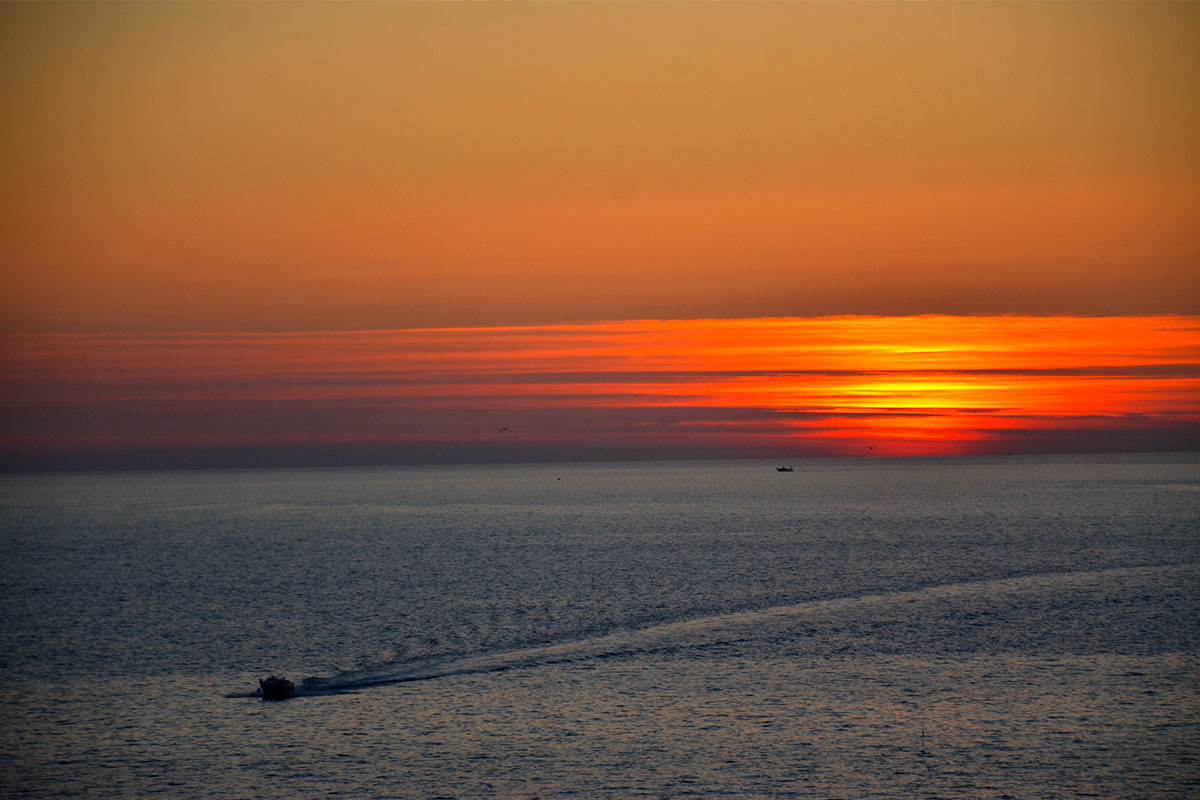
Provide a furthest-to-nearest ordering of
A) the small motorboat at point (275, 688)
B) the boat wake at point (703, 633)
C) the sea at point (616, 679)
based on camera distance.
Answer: the boat wake at point (703, 633), the small motorboat at point (275, 688), the sea at point (616, 679)

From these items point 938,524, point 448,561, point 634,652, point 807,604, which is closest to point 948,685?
point 634,652

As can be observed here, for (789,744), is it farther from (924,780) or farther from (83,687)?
(83,687)

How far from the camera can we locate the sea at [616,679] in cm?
3572

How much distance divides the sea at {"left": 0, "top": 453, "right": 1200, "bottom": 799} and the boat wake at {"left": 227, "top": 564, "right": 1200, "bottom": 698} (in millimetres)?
287

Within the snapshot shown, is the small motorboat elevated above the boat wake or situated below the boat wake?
above

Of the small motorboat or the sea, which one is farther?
the small motorboat

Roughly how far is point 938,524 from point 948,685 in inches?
4468

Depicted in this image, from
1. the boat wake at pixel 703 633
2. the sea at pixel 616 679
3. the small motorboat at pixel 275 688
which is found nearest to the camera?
the sea at pixel 616 679

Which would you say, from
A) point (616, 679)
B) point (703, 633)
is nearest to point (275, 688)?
point (616, 679)

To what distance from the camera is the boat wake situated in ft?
166

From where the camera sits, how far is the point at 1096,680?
47.1 metres

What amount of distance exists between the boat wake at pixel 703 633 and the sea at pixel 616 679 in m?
0.29

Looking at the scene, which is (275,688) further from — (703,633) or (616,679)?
(703,633)

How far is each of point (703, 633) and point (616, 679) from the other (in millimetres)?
13234
